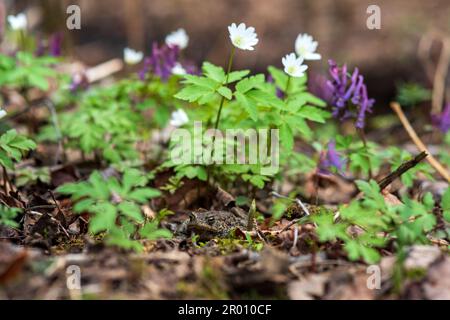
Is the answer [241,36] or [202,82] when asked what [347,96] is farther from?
[202,82]

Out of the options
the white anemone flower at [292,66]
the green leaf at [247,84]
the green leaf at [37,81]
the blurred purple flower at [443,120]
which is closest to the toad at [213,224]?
the green leaf at [247,84]

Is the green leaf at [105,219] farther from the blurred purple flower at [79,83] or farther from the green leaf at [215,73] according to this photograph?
the blurred purple flower at [79,83]

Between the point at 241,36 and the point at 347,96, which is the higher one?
the point at 241,36

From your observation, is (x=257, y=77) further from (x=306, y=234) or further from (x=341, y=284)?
(x=341, y=284)

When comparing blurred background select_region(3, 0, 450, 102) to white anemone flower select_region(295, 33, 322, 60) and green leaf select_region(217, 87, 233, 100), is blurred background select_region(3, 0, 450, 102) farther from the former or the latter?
green leaf select_region(217, 87, 233, 100)

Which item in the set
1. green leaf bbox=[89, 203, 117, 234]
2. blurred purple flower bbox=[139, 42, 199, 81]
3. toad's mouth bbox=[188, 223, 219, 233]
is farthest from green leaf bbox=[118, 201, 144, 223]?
blurred purple flower bbox=[139, 42, 199, 81]

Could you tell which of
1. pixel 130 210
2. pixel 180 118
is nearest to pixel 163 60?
pixel 180 118
